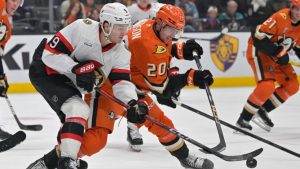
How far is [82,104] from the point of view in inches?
154

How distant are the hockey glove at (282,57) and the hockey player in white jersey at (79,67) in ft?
7.09

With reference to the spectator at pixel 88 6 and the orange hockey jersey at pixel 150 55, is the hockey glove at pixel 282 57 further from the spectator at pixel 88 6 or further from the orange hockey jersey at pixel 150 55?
the spectator at pixel 88 6

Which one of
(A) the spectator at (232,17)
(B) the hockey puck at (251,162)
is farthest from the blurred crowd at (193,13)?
(B) the hockey puck at (251,162)

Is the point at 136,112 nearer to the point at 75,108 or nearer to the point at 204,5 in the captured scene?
the point at 75,108

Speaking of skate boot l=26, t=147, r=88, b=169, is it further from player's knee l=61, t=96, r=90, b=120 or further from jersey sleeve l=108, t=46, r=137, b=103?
jersey sleeve l=108, t=46, r=137, b=103

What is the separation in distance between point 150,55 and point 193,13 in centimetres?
575

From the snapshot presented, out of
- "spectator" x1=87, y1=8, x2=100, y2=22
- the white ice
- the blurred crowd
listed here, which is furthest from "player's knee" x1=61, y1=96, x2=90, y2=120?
"spectator" x1=87, y1=8, x2=100, y2=22

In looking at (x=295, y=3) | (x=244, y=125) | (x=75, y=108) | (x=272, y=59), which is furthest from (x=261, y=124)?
(x=75, y=108)

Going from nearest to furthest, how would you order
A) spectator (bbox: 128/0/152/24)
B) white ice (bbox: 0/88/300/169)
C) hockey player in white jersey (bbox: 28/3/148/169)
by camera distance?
hockey player in white jersey (bbox: 28/3/148/169)
white ice (bbox: 0/88/300/169)
spectator (bbox: 128/0/152/24)

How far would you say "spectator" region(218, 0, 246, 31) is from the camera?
33.1 feet

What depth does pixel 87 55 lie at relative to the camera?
4062 millimetres

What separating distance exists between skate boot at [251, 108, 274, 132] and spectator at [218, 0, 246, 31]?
3716 mm

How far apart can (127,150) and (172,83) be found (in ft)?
3.04

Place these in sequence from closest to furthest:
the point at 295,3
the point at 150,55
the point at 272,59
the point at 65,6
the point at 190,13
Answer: the point at 150,55, the point at 295,3, the point at 272,59, the point at 65,6, the point at 190,13
